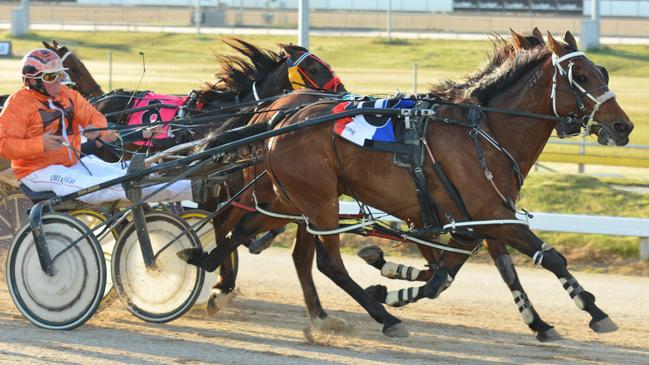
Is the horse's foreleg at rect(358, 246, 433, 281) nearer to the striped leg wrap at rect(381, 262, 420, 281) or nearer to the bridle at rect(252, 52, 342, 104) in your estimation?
the striped leg wrap at rect(381, 262, 420, 281)

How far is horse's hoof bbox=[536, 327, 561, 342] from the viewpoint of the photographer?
249 inches

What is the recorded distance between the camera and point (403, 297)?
6.59 meters

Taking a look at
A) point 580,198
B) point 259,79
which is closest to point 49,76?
point 259,79

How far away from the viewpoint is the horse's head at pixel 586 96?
6.16 meters

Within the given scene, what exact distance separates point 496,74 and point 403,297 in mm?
1407

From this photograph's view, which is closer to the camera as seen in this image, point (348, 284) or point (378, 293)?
point (348, 284)

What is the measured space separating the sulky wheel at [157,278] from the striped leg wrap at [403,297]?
1.19 m

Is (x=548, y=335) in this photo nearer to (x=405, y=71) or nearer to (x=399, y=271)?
(x=399, y=271)

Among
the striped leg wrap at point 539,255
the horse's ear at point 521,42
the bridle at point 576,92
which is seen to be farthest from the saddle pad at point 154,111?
the striped leg wrap at point 539,255

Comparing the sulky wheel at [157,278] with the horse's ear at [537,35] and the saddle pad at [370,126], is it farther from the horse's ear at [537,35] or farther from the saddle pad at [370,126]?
the horse's ear at [537,35]

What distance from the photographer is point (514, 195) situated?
627 centimetres

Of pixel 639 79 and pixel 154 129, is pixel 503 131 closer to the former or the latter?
pixel 154 129

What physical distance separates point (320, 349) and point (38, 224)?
1.81 meters

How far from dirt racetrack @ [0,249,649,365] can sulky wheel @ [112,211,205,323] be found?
0.12 m
